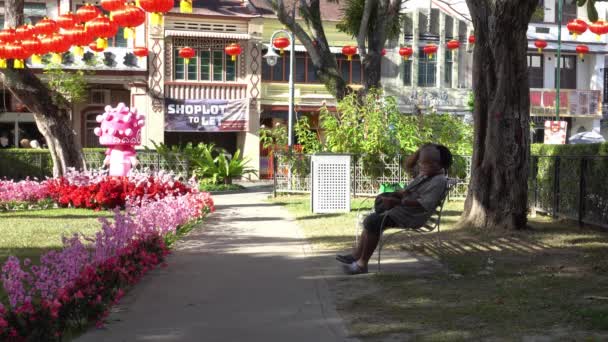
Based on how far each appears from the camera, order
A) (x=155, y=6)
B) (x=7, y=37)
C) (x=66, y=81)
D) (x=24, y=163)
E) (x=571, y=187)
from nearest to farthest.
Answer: (x=571, y=187), (x=155, y=6), (x=7, y=37), (x=24, y=163), (x=66, y=81)

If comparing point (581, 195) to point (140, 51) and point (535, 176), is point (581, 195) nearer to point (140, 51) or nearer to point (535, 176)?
point (535, 176)

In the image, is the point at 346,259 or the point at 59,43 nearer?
the point at 346,259

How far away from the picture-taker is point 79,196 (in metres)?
16.9

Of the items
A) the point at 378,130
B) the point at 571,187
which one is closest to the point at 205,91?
the point at 378,130

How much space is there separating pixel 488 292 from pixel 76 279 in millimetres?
3474

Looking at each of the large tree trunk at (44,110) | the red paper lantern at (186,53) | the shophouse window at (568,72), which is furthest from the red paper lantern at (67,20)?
the shophouse window at (568,72)

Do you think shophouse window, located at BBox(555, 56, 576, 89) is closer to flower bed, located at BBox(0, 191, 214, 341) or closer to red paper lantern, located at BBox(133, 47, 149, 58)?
red paper lantern, located at BBox(133, 47, 149, 58)

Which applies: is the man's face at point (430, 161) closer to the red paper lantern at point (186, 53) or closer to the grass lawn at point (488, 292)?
the grass lawn at point (488, 292)

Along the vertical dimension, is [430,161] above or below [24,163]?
above

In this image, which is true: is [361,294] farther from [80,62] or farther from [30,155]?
[80,62]

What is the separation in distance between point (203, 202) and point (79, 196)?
2825 millimetres

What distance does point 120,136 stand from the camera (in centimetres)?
1803

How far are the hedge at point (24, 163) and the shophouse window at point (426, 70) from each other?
18.4 metres

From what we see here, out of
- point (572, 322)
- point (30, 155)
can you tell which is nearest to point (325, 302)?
point (572, 322)
